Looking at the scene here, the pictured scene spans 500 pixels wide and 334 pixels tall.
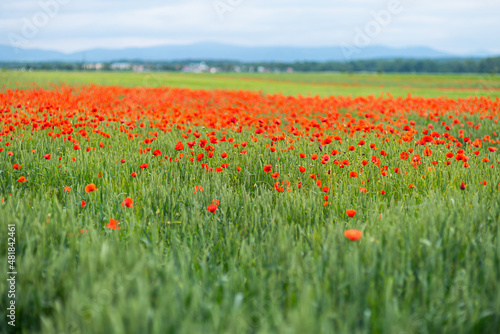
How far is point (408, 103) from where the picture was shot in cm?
1336

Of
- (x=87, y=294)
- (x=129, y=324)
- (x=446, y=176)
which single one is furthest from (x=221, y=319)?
(x=446, y=176)

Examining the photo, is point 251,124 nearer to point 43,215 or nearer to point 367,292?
point 43,215

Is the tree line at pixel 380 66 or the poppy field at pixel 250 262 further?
the tree line at pixel 380 66

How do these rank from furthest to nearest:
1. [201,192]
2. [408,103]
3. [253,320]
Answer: [408,103], [201,192], [253,320]

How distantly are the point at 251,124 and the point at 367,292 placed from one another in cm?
679

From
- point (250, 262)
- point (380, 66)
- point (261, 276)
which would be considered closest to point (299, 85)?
point (250, 262)

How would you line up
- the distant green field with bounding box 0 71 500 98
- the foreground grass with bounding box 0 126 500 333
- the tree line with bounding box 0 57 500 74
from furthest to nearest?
the tree line with bounding box 0 57 500 74 → the distant green field with bounding box 0 71 500 98 → the foreground grass with bounding box 0 126 500 333

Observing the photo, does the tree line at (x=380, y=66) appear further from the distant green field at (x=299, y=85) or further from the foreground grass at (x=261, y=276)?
the foreground grass at (x=261, y=276)

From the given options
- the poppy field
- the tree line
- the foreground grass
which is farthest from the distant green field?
the tree line

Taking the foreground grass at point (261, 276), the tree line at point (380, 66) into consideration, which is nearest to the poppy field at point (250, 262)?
the foreground grass at point (261, 276)

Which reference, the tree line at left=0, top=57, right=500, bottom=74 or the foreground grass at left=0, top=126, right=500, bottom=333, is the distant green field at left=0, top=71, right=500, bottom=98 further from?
the tree line at left=0, top=57, right=500, bottom=74

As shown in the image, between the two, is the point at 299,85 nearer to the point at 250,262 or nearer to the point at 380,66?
the point at 250,262

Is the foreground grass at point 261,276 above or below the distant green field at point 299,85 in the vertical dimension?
below

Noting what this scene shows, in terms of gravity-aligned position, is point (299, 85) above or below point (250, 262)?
above
